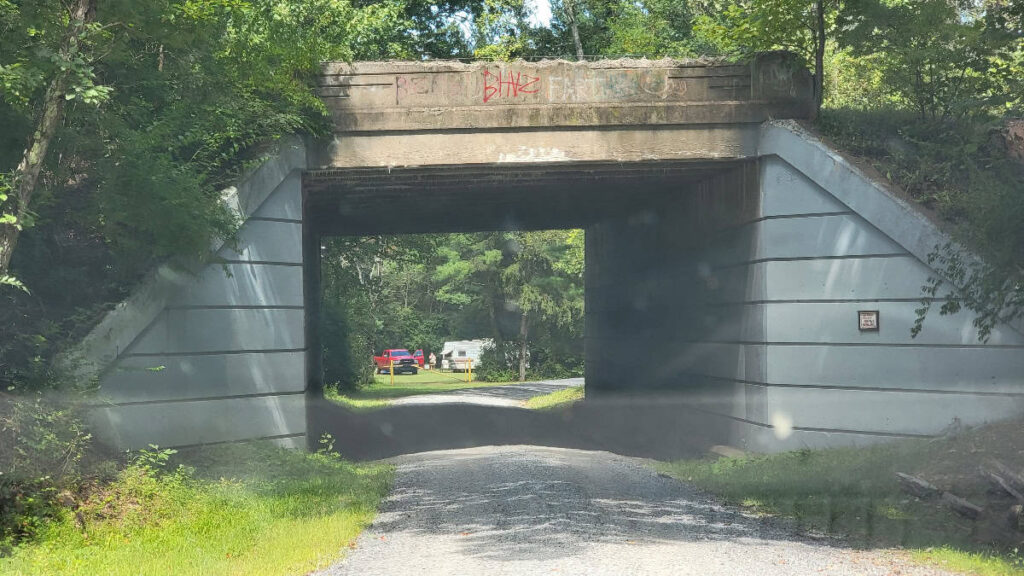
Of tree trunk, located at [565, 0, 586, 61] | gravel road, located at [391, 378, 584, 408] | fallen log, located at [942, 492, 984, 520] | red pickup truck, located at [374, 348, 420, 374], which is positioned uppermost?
tree trunk, located at [565, 0, 586, 61]

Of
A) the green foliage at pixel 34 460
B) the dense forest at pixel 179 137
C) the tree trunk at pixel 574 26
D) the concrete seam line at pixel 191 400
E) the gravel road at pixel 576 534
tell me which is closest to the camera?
the gravel road at pixel 576 534

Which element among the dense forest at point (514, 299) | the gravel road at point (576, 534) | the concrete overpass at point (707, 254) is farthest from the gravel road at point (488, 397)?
the gravel road at point (576, 534)

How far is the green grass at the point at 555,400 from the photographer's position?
111ft

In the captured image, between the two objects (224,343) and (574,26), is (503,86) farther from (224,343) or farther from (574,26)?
(574,26)

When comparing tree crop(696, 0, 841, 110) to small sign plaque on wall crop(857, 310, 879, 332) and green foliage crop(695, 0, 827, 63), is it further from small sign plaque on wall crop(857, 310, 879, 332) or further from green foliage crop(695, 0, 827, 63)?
small sign plaque on wall crop(857, 310, 879, 332)

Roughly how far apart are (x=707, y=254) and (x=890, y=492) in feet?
25.9

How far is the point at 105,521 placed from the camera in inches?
414

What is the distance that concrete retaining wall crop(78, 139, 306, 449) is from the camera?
520 inches

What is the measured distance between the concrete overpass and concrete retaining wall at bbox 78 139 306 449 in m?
0.03

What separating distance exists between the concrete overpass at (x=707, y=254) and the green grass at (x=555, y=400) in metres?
15.1

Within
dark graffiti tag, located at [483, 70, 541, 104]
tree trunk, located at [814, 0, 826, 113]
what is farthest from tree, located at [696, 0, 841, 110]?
dark graffiti tag, located at [483, 70, 541, 104]

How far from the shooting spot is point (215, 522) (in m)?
10.8

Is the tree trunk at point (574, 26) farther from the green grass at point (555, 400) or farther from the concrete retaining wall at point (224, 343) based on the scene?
the concrete retaining wall at point (224, 343)

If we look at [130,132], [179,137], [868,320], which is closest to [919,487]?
[868,320]
